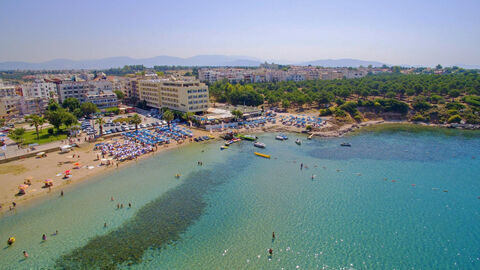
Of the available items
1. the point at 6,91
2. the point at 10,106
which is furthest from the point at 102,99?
the point at 6,91

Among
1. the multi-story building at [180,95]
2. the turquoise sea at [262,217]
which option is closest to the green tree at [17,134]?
the turquoise sea at [262,217]

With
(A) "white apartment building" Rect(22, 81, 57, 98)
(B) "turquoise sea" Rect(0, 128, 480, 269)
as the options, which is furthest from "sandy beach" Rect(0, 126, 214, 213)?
(A) "white apartment building" Rect(22, 81, 57, 98)

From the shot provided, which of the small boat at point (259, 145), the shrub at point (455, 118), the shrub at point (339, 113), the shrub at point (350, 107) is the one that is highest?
the shrub at point (350, 107)

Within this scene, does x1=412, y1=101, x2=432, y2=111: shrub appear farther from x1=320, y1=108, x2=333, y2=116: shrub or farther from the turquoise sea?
the turquoise sea

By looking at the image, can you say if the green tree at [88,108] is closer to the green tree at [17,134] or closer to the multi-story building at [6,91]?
the green tree at [17,134]

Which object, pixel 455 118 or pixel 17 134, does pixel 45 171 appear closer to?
pixel 17 134
